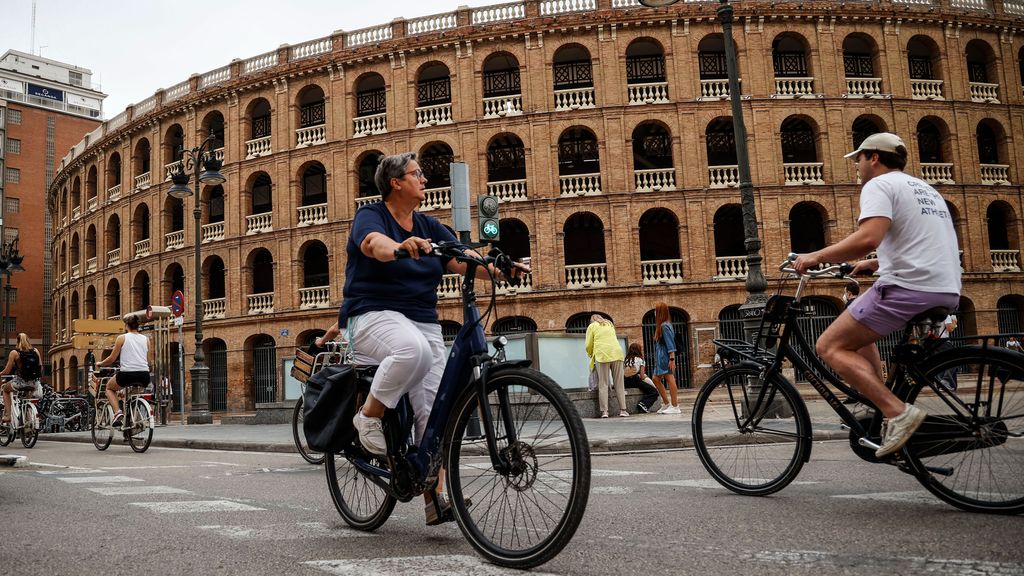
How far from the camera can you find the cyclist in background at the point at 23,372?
12.9 meters

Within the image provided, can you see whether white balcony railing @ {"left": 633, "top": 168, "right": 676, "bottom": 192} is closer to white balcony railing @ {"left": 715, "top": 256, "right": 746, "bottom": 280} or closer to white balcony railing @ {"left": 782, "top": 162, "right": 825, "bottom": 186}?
white balcony railing @ {"left": 715, "top": 256, "right": 746, "bottom": 280}

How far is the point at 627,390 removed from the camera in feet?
53.0

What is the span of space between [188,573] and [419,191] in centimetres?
200

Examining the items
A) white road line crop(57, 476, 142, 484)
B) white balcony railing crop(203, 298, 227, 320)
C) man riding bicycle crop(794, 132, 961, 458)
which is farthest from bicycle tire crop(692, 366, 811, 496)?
white balcony railing crop(203, 298, 227, 320)

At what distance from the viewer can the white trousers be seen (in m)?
3.44

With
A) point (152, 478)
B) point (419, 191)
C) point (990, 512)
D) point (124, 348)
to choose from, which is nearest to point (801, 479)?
point (990, 512)

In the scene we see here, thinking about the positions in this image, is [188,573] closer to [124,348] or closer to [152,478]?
[152,478]

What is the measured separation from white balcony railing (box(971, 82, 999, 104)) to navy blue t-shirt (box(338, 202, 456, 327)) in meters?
32.1

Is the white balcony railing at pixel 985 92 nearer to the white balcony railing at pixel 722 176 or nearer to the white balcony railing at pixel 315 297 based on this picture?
the white balcony railing at pixel 722 176

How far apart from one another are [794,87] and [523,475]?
94.1 feet

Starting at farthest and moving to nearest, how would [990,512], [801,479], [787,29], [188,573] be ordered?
[787,29] → [801,479] → [990,512] → [188,573]

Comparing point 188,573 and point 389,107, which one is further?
point 389,107

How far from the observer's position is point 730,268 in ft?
89.2

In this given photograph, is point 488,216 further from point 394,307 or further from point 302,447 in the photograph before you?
point 394,307
